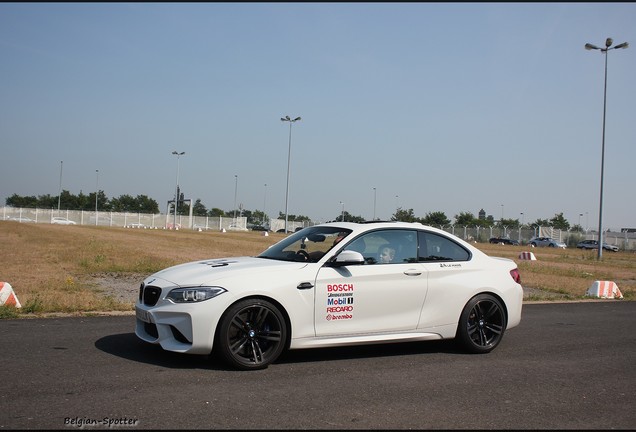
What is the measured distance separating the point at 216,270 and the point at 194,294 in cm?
45

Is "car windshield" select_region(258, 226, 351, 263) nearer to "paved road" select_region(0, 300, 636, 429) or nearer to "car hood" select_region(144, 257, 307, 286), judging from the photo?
"car hood" select_region(144, 257, 307, 286)

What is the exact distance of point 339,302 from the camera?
6605 mm

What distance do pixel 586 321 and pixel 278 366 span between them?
6249 mm

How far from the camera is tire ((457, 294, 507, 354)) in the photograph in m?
7.34

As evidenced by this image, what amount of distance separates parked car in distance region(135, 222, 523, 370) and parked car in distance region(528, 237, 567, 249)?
7075 cm

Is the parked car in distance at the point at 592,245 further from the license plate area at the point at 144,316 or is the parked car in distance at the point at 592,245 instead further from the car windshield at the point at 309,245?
the license plate area at the point at 144,316

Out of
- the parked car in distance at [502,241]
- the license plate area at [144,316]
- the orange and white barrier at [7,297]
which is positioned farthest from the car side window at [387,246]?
the parked car in distance at [502,241]

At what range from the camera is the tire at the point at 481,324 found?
24.1ft

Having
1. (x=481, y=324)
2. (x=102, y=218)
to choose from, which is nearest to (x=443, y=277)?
(x=481, y=324)

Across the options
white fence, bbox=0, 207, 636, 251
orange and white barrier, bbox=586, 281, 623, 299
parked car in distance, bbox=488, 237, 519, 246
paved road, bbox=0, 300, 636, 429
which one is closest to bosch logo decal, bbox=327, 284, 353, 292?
paved road, bbox=0, 300, 636, 429

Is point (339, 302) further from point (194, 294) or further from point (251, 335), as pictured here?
point (194, 294)

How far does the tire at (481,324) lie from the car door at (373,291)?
647mm

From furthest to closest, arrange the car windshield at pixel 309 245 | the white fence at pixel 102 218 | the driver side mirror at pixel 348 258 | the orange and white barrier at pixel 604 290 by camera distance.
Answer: the white fence at pixel 102 218
the orange and white barrier at pixel 604 290
the car windshield at pixel 309 245
the driver side mirror at pixel 348 258

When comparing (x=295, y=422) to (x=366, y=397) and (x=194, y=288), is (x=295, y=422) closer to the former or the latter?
(x=366, y=397)
